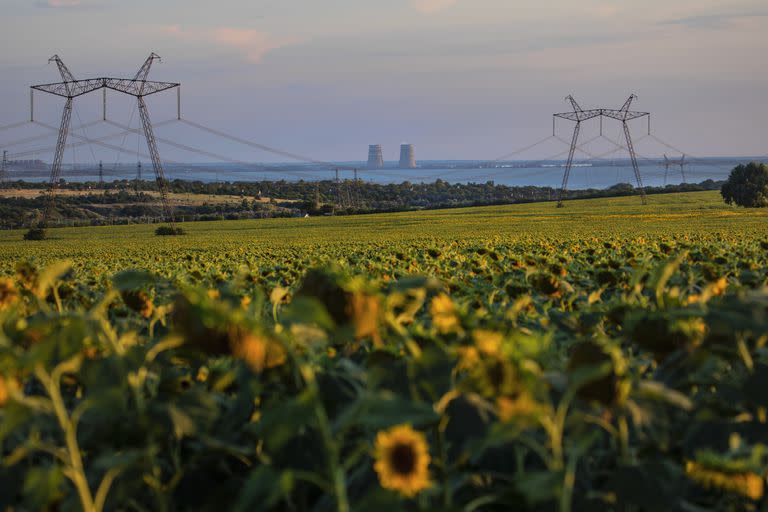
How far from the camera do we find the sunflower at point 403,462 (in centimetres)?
95

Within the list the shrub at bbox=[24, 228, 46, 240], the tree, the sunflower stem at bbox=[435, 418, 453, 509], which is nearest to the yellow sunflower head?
the sunflower stem at bbox=[435, 418, 453, 509]

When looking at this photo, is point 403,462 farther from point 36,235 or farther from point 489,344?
point 36,235

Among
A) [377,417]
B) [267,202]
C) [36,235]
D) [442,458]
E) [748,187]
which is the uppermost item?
[748,187]

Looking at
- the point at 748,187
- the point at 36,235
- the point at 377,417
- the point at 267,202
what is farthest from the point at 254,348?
the point at 267,202

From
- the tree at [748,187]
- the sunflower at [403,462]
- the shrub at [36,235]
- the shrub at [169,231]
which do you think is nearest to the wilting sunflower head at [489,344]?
the sunflower at [403,462]

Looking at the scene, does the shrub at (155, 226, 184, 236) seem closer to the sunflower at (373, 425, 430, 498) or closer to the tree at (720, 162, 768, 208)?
the tree at (720, 162, 768, 208)

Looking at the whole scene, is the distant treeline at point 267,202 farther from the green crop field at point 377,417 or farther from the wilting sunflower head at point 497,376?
the wilting sunflower head at point 497,376

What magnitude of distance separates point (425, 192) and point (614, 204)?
65962mm

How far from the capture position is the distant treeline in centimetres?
7588

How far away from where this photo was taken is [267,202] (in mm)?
102188

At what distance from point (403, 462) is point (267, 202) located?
337ft

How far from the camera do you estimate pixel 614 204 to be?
6550cm

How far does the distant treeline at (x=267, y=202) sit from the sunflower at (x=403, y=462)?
66.9 m

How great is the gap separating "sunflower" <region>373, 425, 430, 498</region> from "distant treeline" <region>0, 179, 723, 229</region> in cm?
6690
